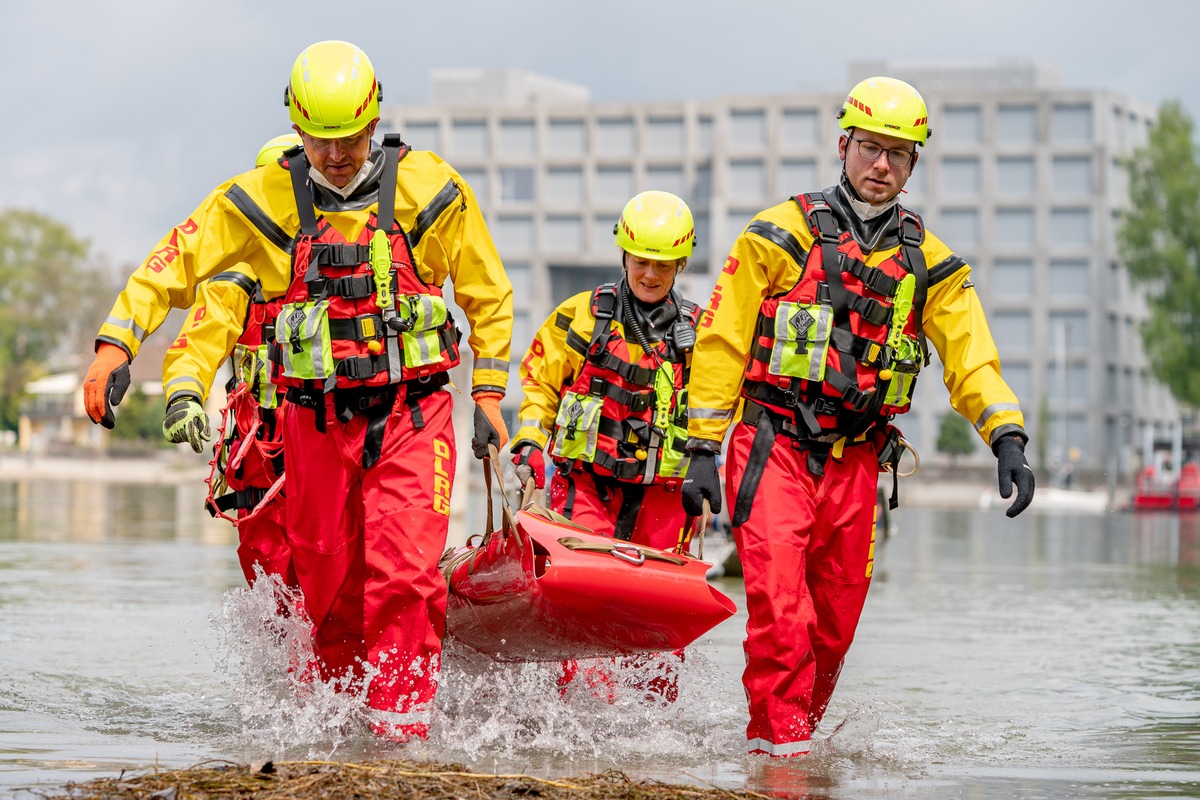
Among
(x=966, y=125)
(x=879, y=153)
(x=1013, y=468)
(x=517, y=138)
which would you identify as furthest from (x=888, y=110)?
(x=517, y=138)

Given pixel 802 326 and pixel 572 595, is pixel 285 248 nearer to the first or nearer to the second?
pixel 572 595

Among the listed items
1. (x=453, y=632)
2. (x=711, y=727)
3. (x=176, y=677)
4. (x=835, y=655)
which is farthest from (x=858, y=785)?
(x=176, y=677)

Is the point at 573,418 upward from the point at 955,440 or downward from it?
upward

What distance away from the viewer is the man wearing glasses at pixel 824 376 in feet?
20.7

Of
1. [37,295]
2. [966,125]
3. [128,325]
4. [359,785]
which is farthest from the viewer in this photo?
[37,295]

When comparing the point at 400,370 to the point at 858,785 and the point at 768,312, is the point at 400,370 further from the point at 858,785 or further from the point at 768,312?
the point at 858,785

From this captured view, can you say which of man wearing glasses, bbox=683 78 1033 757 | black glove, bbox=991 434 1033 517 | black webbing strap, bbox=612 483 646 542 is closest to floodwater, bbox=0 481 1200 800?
man wearing glasses, bbox=683 78 1033 757

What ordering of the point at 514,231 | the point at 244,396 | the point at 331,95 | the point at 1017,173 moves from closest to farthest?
the point at 331,95 → the point at 244,396 → the point at 1017,173 → the point at 514,231

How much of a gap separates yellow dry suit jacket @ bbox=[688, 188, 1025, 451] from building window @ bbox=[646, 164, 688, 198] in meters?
94.1

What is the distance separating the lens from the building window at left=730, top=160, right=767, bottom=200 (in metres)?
96.9

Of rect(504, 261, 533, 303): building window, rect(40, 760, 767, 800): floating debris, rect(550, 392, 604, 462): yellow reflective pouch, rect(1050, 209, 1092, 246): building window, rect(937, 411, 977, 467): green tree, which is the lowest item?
rect(937, 411, 977, 467): green tree

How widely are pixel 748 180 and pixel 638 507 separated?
90.0 metres

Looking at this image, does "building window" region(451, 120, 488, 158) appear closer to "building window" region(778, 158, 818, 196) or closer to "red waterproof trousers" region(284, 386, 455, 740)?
"building window" region(778, 158, 818, 196)

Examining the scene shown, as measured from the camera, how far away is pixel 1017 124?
312 ft
